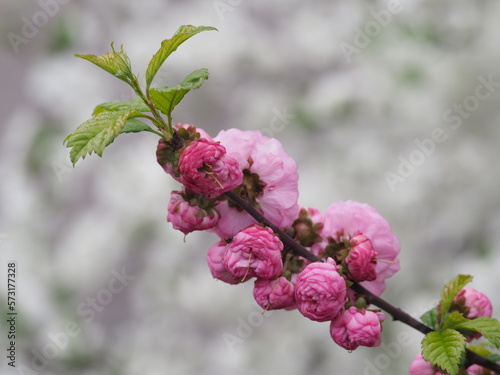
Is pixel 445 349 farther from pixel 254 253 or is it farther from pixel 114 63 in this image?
pixel 114 63

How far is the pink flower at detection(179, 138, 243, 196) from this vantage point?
1.35ft

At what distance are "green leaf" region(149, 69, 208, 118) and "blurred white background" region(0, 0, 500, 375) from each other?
1.04 meters

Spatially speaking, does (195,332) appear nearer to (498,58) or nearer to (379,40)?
(379,40)

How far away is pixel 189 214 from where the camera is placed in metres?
0.45

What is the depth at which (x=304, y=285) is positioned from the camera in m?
0.44

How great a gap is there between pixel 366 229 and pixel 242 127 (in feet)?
3.66

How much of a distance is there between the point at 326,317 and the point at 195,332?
Answer: 4.10 feet

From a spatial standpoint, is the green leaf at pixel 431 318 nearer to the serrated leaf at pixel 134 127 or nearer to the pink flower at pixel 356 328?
the pink flower at pixel 356 328

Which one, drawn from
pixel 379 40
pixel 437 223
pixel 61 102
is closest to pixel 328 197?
pixel 437 223

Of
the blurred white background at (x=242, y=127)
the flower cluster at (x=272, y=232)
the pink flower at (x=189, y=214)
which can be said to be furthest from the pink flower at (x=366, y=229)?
the blurred white background at (x=242, y=127)

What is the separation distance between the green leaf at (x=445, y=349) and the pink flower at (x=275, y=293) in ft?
0.35

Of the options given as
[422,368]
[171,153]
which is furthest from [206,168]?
[422,368]

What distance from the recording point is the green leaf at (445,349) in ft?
1.44

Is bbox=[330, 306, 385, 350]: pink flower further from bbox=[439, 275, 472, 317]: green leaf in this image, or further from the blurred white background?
the blurred white background
